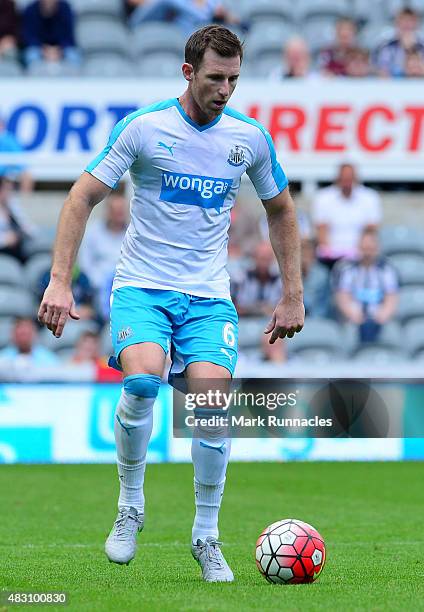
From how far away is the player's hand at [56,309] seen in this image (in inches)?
214

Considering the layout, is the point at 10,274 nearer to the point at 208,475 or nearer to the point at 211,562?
the point at 208,475

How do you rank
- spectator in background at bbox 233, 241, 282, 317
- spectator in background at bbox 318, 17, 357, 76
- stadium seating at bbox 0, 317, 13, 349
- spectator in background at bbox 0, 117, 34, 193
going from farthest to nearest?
1. spectator in background at bbox 318, 17, 357, 76
2. spectator in background at bbox 0, 117, 34, 193
3. spectator in background at bbox 233, 241, 282, 317
4. stadium seating at bbox 0, 317, 13, 349

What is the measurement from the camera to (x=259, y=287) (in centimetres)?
1414

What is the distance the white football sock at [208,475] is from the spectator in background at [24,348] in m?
7.34

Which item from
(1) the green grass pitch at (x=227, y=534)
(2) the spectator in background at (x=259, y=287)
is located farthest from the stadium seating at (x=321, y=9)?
(1) the green grass pitch at (x=227, y=534)

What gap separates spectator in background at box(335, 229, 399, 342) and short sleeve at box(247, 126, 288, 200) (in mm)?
8159

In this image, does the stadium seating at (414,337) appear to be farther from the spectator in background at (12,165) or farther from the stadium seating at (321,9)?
the stadium seating at (321,9)

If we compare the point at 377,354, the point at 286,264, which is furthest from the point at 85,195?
the point at 377,354

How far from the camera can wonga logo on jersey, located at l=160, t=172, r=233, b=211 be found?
582 centimetres

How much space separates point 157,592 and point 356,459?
7796 millimetres

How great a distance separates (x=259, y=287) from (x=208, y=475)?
8.40 meters

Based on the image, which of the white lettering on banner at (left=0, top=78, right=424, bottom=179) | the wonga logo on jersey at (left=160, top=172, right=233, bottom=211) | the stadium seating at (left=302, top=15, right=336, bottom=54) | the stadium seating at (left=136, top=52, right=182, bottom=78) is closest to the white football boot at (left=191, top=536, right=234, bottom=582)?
the wonga logo on jersey at (left=160, top=172, right=233, bottom=211)

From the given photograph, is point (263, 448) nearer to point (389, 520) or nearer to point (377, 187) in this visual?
point (389, 520)

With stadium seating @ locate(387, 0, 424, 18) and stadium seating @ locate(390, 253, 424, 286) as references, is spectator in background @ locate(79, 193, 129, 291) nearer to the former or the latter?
stadium seating @ locate(390, 253, 424, 286)
